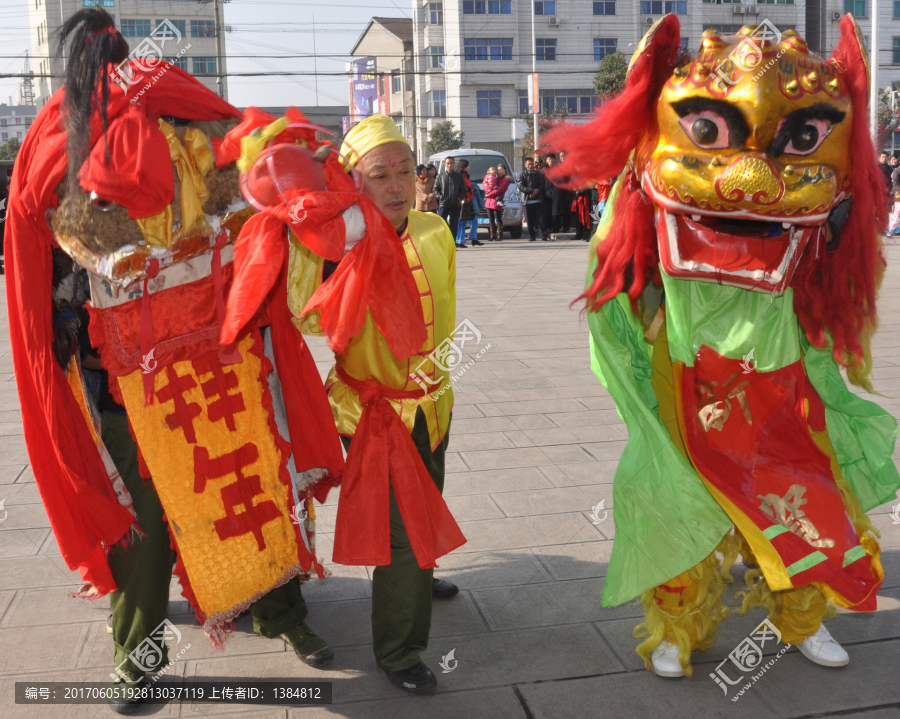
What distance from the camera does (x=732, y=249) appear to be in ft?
7.68

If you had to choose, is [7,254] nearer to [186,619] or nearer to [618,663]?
[186,619]

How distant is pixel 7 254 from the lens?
2178 mm

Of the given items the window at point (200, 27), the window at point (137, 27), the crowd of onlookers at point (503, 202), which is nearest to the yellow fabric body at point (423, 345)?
the crowd of onlookers at point (503, 202)

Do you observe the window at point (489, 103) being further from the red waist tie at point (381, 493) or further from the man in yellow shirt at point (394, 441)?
the red waist tie at point (381, 493)

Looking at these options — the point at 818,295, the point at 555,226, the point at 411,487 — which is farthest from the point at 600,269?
the point at 555,226

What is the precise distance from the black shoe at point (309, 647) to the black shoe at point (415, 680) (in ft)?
0.71

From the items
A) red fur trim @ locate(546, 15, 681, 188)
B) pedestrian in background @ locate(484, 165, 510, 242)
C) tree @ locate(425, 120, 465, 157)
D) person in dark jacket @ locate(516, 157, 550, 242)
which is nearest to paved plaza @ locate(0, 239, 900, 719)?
red fur trim @ locate(546, 15, 681, 188)

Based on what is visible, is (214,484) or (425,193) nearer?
(214,484)

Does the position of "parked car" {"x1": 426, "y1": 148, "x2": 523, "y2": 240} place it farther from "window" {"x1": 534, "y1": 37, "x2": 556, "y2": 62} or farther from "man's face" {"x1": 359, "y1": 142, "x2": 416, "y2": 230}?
"window" {"x1": 534, "y1": 37, "x2": 556, "y2": 62}

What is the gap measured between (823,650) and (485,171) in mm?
14777

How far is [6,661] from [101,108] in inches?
60.8

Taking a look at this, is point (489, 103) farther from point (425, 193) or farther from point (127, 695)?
point (127, 695)

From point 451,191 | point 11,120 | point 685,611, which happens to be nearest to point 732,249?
point 685,611

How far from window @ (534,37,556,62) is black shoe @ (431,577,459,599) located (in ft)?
139
